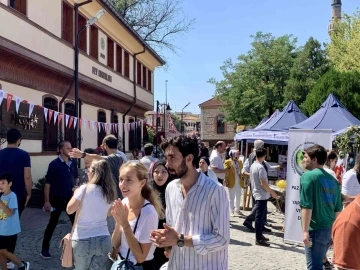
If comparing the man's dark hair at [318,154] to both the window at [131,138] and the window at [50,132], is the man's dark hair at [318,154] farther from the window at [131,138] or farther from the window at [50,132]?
the window at [131,138]

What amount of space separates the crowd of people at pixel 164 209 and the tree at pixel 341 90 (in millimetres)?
20503

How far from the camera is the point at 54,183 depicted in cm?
716

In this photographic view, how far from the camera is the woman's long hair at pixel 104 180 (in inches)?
177

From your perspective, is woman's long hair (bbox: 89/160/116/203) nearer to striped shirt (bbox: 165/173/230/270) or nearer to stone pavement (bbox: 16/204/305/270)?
striped shirt (bbox: 165/173/230/270)

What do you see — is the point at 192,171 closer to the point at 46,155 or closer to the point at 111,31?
the point at 46,155

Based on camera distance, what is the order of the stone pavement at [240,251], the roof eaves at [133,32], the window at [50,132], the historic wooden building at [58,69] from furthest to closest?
the roof eaves at [133,32] < the window at [50,132] < the historic wooden building at [58,69] < the stone pavement at [240,251]

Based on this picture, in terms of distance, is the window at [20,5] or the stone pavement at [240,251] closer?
the stone pavement at [240,251]

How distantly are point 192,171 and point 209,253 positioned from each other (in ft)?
1.75

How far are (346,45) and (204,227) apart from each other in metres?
35.6

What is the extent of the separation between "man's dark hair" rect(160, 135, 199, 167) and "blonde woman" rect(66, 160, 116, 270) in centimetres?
174

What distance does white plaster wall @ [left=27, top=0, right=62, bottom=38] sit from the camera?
12.7m

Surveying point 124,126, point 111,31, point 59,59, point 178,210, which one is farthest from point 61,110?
point 178,210

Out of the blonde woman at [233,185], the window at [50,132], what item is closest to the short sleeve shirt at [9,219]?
the blonde woman at [233,185]

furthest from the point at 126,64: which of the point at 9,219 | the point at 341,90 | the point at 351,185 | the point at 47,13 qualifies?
the point at 351,185
